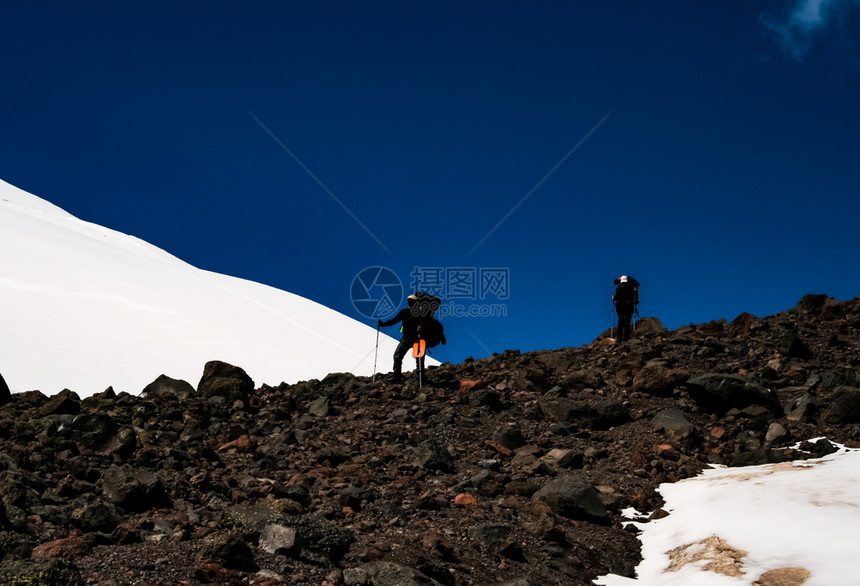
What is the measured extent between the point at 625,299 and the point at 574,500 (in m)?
10.6

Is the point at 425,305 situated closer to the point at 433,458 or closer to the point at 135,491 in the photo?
the point at 433,458

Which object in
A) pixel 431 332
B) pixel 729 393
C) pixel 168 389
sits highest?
pixel 431 332

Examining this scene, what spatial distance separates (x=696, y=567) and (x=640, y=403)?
6150 mm

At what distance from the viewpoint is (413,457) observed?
32.5 feet

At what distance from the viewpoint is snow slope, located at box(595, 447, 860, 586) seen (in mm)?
5934

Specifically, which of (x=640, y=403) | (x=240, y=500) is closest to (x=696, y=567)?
(x=240, y=500)

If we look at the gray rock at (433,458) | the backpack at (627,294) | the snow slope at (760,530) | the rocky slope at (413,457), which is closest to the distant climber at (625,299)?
the backpack at (627,294)

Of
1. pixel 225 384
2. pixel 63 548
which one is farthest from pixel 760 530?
pixel 225 384

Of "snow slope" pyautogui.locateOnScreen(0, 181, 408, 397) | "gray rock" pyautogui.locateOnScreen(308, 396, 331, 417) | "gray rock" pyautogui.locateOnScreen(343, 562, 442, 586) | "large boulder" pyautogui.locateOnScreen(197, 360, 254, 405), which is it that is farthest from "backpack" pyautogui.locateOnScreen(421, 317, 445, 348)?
"snow slope" pyautogui.locateOnScreen(0, 181, 408, 397)

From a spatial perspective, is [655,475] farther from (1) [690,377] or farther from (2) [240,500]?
(2) [240,500]

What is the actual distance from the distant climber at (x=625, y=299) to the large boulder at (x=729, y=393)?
5767mm

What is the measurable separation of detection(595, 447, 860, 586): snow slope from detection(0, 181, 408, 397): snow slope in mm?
19459

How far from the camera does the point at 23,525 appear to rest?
6164 millimetres

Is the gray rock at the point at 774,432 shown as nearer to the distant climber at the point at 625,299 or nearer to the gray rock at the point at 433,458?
the gray rock at the point at 433,458
